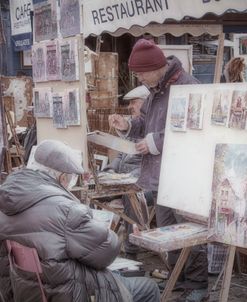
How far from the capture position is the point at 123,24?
4453 mm

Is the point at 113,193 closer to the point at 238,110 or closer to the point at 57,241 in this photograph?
the point at 238,110

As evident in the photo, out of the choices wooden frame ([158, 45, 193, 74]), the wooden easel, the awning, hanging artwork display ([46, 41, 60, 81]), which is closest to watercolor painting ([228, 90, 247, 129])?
the awning

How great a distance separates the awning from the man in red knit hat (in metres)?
0.38

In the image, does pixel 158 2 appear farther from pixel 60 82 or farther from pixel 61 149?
pixel 61 149

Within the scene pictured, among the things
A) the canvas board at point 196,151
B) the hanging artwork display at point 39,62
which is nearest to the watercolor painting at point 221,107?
the canvas board at point 196,151

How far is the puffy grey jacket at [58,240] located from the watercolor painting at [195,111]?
0.76 metres

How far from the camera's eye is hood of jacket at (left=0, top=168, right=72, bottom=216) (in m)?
2.53

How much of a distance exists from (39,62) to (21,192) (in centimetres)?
236

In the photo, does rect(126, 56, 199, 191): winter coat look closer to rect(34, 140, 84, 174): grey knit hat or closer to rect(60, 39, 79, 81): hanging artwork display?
rect(60, 39, 79, 81): hanging artwork display

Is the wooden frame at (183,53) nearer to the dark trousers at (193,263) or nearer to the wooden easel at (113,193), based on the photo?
the wooden easel at (113,193)

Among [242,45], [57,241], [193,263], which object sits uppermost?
[242,45]

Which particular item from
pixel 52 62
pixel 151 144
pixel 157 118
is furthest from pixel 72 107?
pixel 151 144

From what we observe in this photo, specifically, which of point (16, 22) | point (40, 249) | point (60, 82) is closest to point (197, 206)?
point (40, 249)

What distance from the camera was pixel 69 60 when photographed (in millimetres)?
4258
